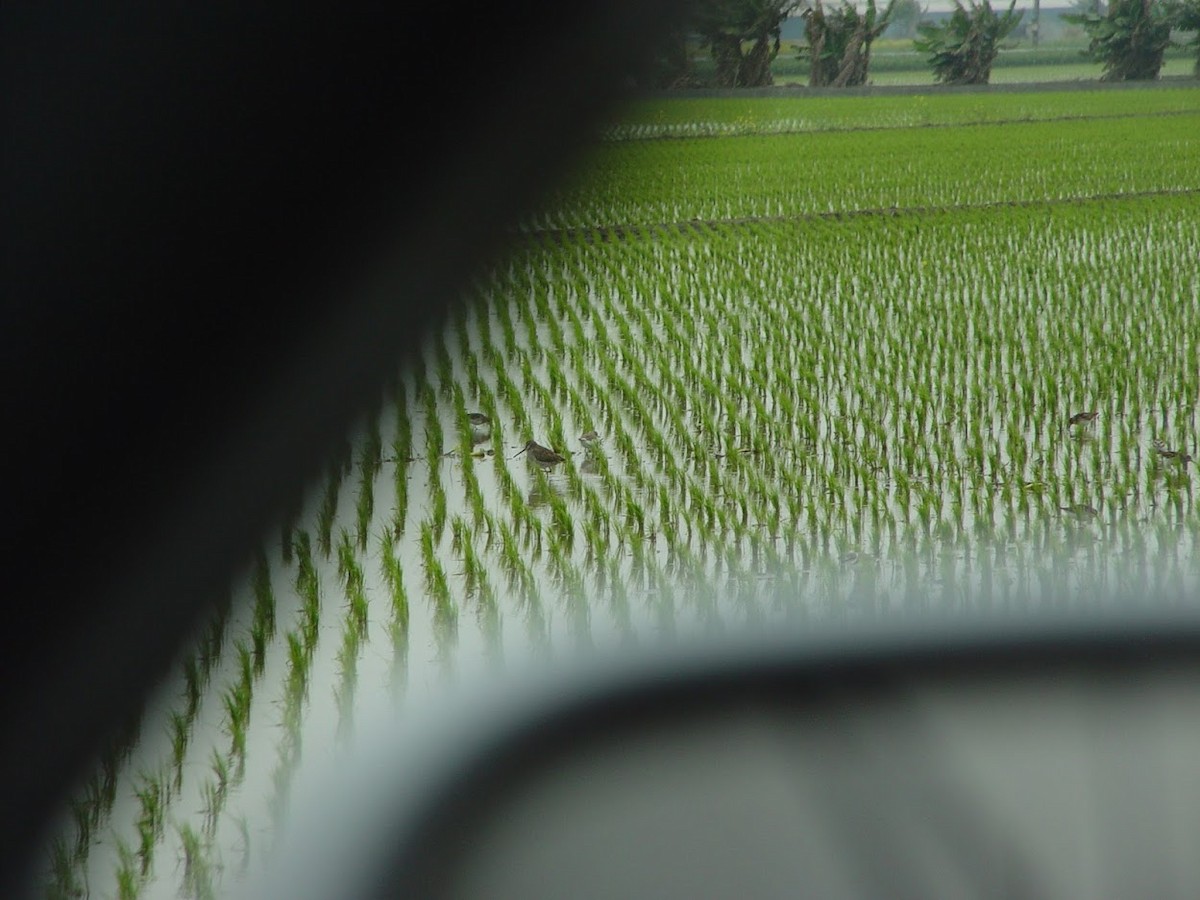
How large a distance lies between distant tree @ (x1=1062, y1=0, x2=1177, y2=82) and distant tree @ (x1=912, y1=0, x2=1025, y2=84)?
40.0 inches

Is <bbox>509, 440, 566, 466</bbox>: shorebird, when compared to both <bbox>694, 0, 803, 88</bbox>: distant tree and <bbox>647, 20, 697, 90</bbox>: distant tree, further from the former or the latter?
<bbox>694, 0, 803, 88</bbox>: distant tree

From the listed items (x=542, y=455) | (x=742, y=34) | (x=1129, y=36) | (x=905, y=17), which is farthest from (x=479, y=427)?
(x=1129, y=36)

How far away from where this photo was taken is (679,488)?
2.99m

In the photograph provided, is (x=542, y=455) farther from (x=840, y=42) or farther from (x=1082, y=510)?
(x=840, y=42)

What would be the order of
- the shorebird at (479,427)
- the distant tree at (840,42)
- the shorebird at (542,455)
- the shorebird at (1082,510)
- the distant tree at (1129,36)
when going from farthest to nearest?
1. the distant tree at (1129,36)
2. the distant tree at (840,42)
3. the shorebird at (479,427)
4. the shorebird at (542,455)
5. the shorebird at (1082,510)

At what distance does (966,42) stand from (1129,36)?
76.6 inches

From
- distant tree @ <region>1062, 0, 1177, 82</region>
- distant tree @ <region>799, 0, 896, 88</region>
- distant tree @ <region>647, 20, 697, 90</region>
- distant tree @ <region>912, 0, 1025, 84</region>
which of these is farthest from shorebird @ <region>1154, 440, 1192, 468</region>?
distant tree @ <region>1062, 0, 1177, 82</region>

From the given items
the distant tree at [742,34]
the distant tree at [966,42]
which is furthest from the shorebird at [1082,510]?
the distant tree at [966,42]

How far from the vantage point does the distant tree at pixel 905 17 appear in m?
15.5

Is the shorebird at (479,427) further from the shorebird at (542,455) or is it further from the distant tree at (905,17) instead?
the distant tree at (905,17)

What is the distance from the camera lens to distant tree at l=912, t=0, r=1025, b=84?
1606 cm

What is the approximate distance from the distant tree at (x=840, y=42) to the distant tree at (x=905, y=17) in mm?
220

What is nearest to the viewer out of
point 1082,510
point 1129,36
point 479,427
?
point 1082,510

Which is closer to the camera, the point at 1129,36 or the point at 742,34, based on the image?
the point at 742,34
